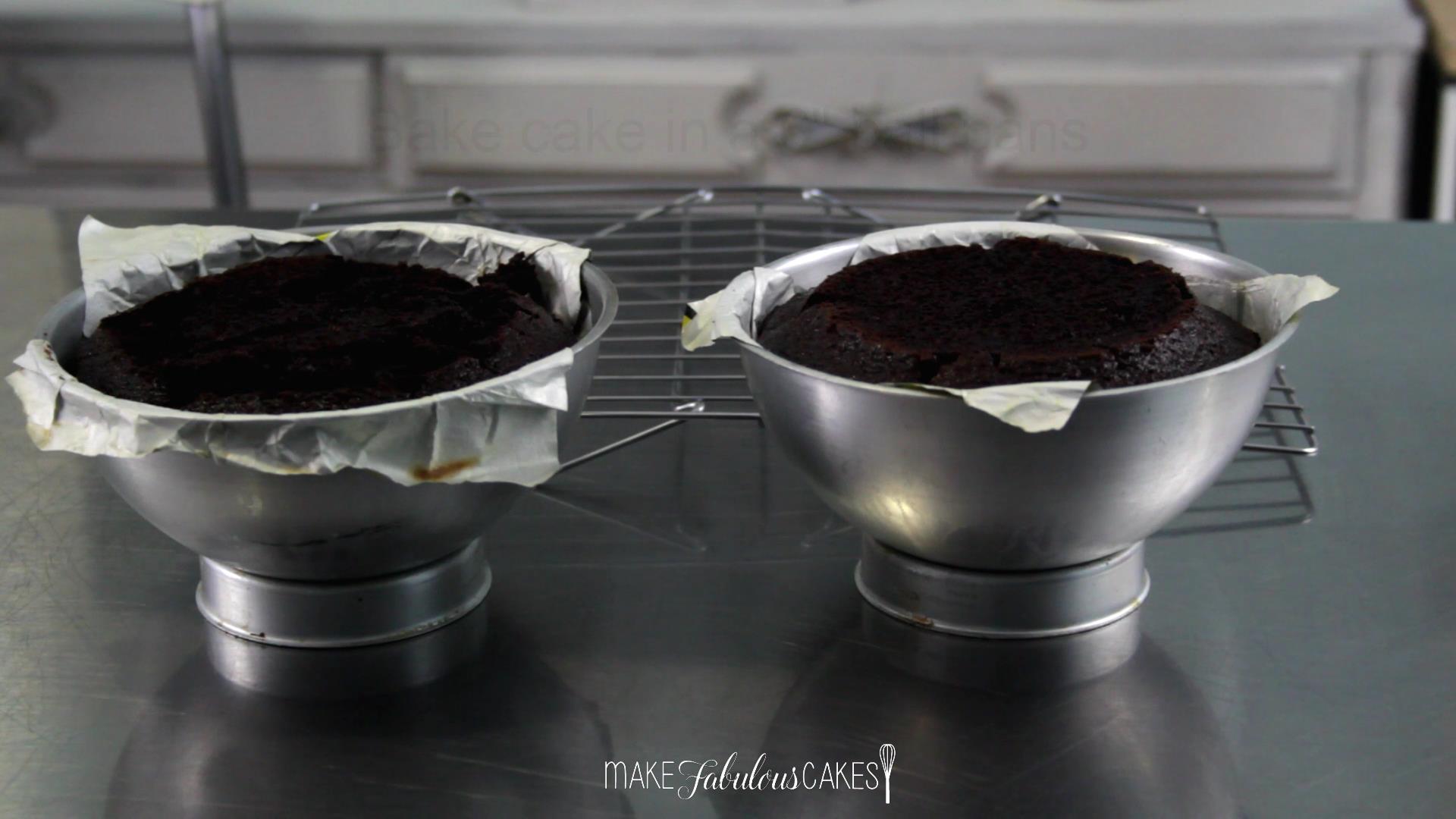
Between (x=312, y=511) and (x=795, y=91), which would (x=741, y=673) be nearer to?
(x=312, y=511)

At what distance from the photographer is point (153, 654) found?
638 mm

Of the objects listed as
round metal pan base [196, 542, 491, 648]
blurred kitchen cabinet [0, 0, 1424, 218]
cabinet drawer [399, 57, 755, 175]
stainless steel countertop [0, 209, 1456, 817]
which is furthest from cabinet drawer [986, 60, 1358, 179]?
round metal pan base [196, 542, 491, 648]

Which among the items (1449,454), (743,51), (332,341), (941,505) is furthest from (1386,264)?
(743,51)

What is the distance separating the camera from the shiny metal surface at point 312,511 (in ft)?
1.85

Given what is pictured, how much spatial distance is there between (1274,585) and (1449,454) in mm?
198

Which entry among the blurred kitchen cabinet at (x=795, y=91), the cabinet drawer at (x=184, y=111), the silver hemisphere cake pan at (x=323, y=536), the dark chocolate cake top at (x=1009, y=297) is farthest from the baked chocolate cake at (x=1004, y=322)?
the cabinet drawer at (x=184, y=111)

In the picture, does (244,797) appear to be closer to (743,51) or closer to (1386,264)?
(1386,264)

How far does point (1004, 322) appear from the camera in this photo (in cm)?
65

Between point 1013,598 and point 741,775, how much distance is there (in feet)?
0.54

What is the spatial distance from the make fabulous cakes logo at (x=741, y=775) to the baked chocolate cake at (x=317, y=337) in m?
0.19

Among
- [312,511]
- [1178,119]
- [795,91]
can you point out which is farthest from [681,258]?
[1178,119]

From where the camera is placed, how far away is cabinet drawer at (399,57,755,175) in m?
2.27

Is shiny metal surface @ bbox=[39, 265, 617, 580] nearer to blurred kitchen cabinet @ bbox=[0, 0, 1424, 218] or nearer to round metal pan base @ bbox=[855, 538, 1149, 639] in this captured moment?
round metal pan base @ bbox=[855, 538, 1149, 639]

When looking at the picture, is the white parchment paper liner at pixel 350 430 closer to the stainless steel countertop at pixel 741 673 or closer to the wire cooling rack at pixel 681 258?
the stainless steel countertop at pixel 741 673
